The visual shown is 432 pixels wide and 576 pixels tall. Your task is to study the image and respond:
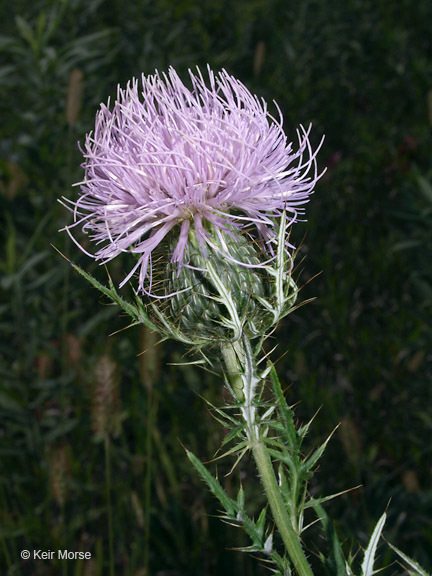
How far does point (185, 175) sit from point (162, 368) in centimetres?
240

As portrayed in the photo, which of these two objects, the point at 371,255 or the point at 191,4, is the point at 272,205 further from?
the point at 191,4

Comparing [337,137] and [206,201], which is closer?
[206,201]

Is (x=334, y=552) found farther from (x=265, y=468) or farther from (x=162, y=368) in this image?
(x=162, y=368)

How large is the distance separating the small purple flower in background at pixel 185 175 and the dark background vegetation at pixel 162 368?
875mm

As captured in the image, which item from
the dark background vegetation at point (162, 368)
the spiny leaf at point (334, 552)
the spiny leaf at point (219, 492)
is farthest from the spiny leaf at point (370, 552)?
the dark background vegetation at point (162, 368)

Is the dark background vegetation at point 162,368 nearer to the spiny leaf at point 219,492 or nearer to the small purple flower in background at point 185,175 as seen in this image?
the spiny leaf at point 219,492

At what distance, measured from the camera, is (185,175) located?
1.54m

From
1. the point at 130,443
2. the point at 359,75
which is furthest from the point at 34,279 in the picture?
the point at 359,75

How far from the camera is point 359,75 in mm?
6082

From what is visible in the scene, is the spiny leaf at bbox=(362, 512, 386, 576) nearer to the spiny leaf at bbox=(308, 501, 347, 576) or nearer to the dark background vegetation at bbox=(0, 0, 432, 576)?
the spiny leaf at bbox=(308, 501, 347, 576)

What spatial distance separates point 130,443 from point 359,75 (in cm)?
467

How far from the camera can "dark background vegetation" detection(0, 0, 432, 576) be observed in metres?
2.74

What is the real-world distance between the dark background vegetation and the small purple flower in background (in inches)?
34.5

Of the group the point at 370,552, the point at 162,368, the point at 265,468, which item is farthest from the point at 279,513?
the point at 162,368
